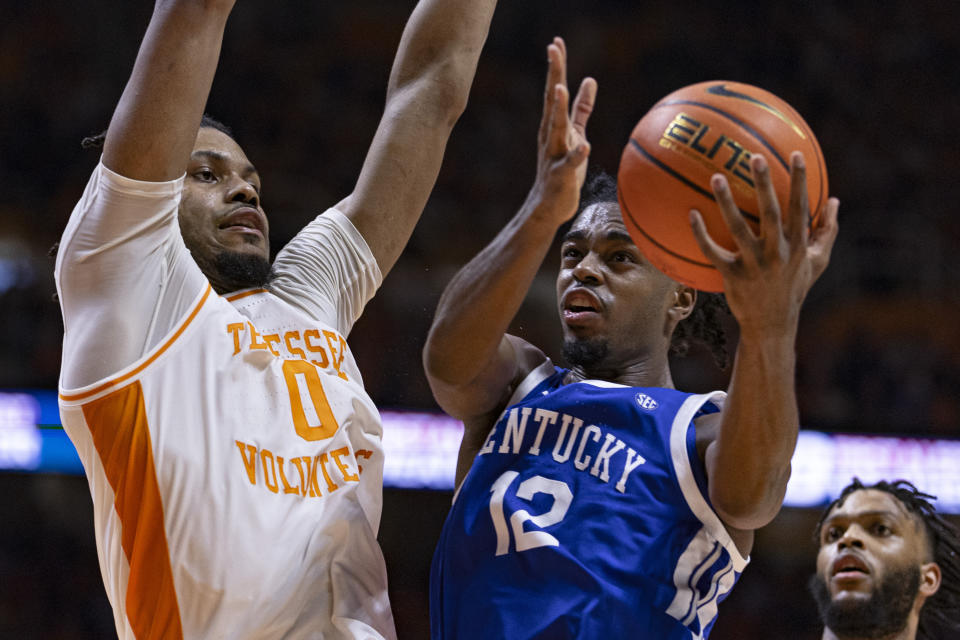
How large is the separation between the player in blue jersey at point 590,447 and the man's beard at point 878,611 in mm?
2411

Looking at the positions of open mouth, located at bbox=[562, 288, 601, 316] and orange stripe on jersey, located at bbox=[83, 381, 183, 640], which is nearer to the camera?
orange stripe on jersey, located at bbox=[83, 381, 183, 640]

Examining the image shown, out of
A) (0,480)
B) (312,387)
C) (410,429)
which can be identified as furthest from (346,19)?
(312,387)

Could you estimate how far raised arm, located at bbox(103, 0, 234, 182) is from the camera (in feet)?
7.94

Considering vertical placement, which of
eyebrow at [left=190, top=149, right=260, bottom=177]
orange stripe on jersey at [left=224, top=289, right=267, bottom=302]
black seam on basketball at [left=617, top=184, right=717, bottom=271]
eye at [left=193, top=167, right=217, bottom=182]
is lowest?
orange stripe on jersey at [left=224, top=289, right=267, bottom=302]

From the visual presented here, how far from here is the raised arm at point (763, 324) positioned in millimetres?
2104

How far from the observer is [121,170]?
2.43 metres

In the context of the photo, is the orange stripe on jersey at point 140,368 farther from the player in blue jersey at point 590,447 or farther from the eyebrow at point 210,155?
the eyebrow at point 210,155

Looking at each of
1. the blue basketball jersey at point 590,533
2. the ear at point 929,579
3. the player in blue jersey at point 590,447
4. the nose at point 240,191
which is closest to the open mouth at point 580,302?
the player in blue jersey at point 590,447

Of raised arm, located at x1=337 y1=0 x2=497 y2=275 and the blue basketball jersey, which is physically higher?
raised arm, located at x1=337 y1=0 x2=497 y2=275

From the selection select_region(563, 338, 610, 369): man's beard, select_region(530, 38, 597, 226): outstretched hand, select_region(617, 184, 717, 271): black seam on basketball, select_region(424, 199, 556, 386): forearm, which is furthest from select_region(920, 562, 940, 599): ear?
select_region(530, 38, 597, 226): outstretched hand

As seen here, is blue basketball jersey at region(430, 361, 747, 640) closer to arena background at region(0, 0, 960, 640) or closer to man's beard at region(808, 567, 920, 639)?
man's beard at region(808, 567, 920, 639)

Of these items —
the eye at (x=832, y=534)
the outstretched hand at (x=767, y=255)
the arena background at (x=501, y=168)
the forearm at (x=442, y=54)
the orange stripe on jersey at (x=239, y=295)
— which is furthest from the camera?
the arena background at (x=501, y=168)

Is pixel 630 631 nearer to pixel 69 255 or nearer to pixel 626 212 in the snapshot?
pixel 626 212

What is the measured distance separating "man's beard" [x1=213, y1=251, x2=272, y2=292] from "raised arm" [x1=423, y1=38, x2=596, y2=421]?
598mm
